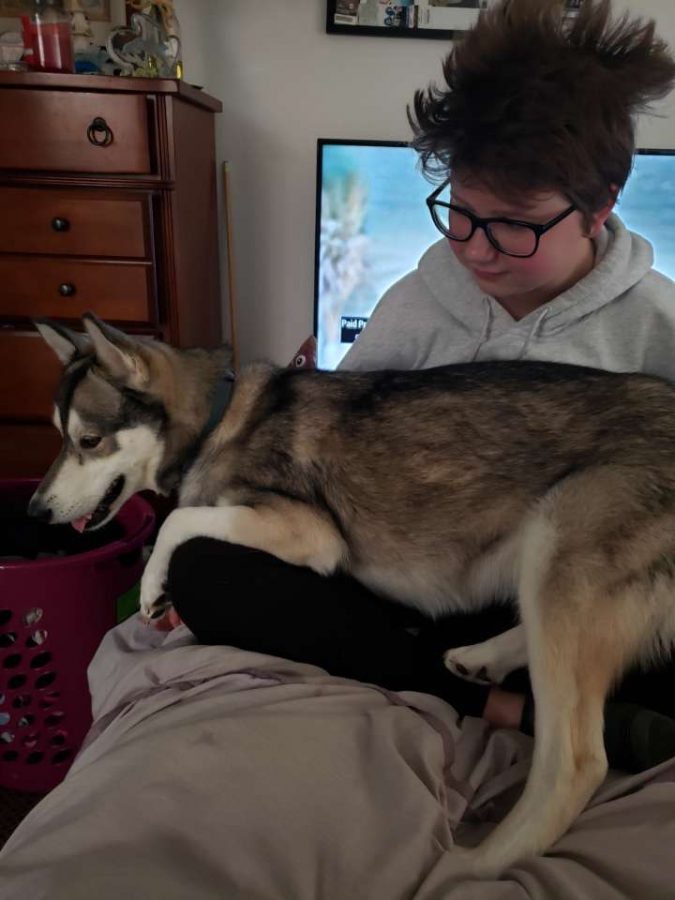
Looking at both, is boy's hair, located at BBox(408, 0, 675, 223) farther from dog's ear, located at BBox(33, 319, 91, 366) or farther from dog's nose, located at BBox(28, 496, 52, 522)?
dog's nose, located at BBox(28, 496, 52, 522)

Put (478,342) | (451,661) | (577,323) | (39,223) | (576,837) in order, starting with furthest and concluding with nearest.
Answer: (39,223), (478,342), (577,323), (451,661), (576,837)

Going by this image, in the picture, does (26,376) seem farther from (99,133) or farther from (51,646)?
(51,646)

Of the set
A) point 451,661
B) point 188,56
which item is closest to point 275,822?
point 451,661

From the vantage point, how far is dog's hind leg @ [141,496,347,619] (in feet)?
4.07

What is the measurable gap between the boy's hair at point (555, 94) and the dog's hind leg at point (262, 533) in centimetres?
70

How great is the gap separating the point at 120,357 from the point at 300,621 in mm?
607

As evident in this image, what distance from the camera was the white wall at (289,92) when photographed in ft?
7.77

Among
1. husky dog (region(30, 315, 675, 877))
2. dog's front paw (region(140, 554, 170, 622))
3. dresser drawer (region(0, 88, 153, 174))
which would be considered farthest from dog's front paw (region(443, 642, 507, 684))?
dresser drawer (region(0, 88, 153, 174))

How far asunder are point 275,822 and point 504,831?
1.10ft

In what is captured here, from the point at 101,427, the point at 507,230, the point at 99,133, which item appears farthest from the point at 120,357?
the point at 99,133

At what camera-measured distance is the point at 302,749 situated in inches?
39.5

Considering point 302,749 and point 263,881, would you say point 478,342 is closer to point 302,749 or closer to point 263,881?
point 302,749

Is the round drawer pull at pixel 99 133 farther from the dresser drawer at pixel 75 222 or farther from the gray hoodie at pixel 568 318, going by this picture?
the gray hoodie at pixel 568 318

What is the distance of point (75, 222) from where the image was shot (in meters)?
2.01
